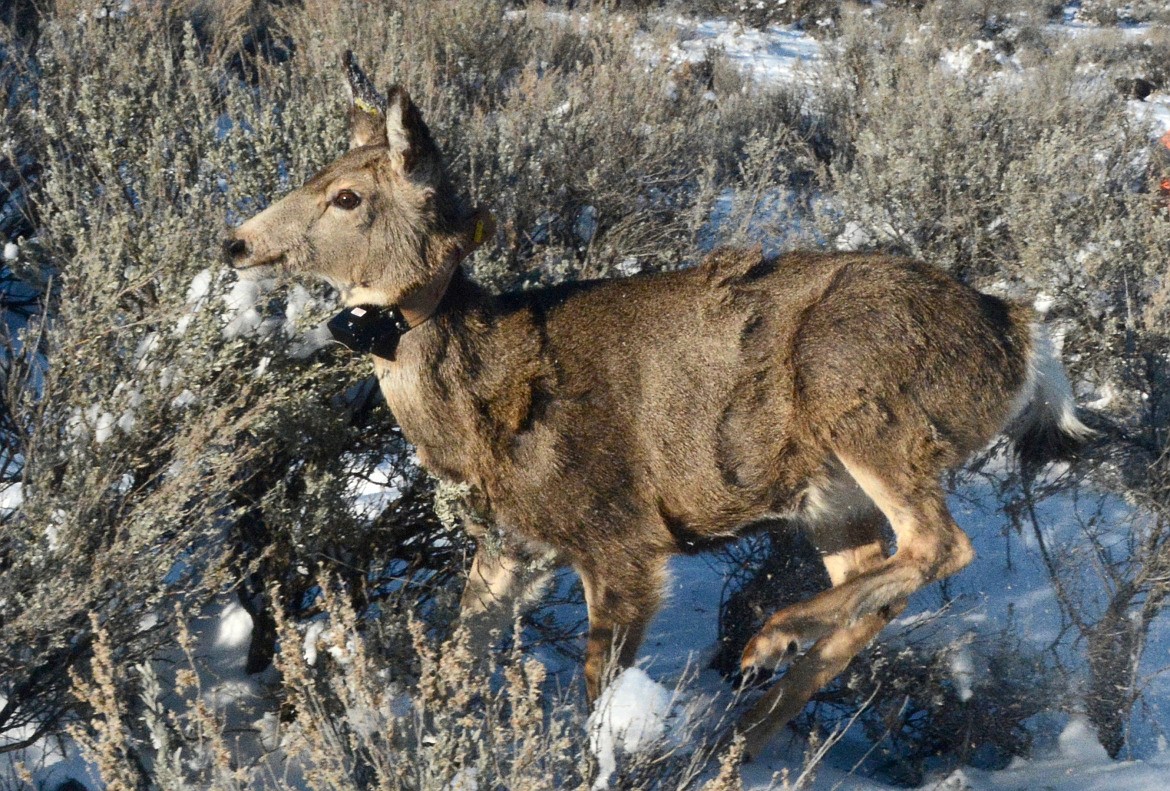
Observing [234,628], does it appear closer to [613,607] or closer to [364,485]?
[364,485]

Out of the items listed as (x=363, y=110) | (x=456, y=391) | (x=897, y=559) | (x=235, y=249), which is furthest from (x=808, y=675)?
(x=363, y=110)

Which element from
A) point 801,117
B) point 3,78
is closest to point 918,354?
point 3,78

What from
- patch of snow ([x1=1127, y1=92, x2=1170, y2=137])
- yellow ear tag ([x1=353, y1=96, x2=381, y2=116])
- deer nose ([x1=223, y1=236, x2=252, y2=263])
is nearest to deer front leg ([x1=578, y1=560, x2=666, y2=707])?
deer nose ([x1=223, y1=236, x2=252, y2=263])

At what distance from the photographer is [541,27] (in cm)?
1066

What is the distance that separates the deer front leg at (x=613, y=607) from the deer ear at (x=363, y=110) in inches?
70.6

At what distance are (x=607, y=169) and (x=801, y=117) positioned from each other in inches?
173

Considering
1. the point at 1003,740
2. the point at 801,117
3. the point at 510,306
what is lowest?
the point at 1003,740

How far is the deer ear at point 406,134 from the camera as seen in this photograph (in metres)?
3.68

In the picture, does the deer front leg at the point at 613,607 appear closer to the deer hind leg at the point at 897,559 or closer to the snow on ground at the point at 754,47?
the deer hind leg at the point at 897,559

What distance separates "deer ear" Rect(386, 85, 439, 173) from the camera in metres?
3.68

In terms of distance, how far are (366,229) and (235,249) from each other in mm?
448

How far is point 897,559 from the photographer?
13.5 ft

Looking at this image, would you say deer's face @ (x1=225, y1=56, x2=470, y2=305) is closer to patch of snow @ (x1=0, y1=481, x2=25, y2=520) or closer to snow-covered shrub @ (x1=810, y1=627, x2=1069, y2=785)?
patch of snow @ (x1=0, y1=481, x2=25, y2=520)

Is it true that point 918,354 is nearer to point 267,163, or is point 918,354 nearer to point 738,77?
point 267,163
